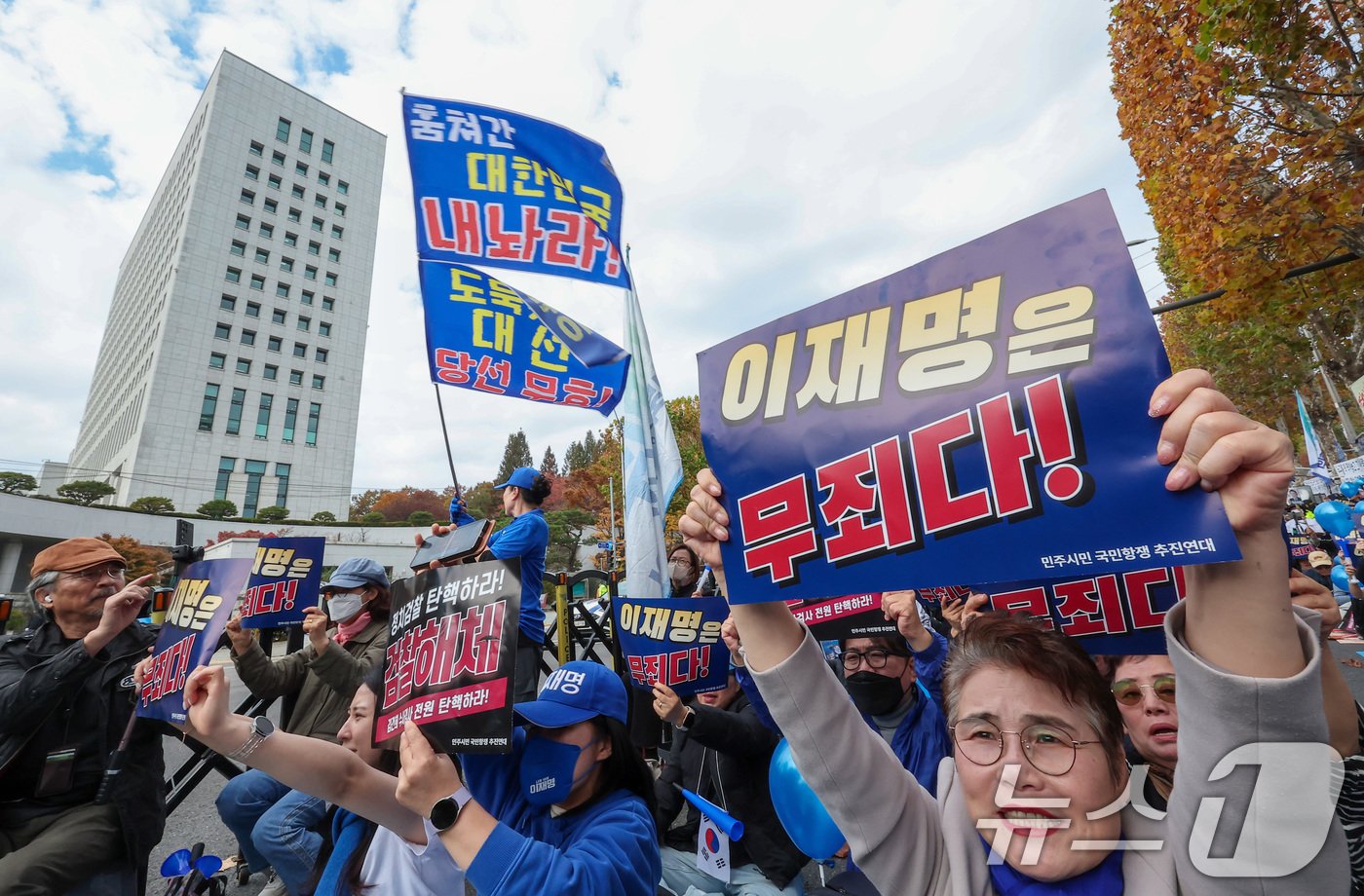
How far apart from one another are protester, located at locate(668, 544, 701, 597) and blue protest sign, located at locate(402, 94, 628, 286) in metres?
2.87

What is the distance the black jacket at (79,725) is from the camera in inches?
104

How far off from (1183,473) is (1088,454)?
0.50 ft

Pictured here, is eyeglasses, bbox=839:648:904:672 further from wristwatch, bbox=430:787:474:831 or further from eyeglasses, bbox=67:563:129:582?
eyeglasses, bbox=67:563:129:582

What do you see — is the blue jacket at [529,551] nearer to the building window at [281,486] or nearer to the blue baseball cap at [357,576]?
the blue baseball cap at [357,576]

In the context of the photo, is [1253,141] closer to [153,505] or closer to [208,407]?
[153,505]

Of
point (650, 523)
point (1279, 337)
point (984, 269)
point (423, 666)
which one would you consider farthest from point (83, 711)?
point (1279, 337)

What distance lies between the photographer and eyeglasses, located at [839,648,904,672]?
2.89 metres

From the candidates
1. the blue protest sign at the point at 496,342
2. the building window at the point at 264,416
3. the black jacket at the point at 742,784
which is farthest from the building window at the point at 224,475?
the black jacket at the point at 742,784

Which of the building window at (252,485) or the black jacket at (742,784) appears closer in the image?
the black jacket at (742,784)

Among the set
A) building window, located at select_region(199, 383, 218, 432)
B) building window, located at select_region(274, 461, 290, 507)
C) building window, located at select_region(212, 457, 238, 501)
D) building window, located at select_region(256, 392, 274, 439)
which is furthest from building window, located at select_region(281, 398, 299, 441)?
building window, located at select_region(199, 383, 218, 432)

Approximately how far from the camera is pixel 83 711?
283 cm

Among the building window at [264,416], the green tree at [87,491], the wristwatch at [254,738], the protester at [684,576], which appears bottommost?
the wristwatch at [254,738]

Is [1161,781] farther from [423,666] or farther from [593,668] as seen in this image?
[423,666]

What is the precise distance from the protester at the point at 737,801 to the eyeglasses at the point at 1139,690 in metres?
1.88
